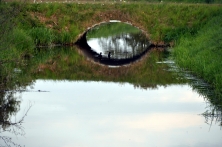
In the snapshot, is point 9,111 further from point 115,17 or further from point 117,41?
point 117,41

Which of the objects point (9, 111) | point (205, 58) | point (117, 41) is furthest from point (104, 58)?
point (9, 111)

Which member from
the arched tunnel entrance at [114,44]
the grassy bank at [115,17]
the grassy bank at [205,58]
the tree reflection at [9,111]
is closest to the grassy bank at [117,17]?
the grassy bank at [115,17]

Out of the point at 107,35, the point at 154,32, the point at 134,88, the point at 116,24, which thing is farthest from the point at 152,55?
the point at 116,24

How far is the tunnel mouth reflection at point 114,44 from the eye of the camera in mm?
28391

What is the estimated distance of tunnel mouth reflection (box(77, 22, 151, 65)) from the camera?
2839cm

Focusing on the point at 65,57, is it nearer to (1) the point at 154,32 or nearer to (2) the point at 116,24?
(1) the point at 154,32

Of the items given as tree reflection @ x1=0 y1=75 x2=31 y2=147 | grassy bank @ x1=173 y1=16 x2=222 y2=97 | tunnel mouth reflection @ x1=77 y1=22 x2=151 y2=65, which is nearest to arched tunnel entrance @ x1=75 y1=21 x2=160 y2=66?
tunnel mouth reflection @ x1=77 y1=22 x2=151 y2=65

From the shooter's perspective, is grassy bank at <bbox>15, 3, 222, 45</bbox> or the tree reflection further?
grassy bank at <bbox>15, 3, 222, 45</bbox>

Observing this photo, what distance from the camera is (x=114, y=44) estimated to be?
36.6 meters

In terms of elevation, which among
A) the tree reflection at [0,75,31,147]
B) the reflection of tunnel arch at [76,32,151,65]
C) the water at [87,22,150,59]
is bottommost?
the tree reflection at [0,75,31,147]

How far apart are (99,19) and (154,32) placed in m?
3.14

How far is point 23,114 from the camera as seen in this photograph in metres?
13.6

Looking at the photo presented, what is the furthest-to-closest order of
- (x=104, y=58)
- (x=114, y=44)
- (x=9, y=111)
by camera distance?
(x=114, y=44), (x=104, y=58), (x=9, y=111)

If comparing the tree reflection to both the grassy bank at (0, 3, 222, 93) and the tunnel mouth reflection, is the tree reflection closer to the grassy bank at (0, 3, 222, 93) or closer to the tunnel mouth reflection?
the tunnel mouth reflection
